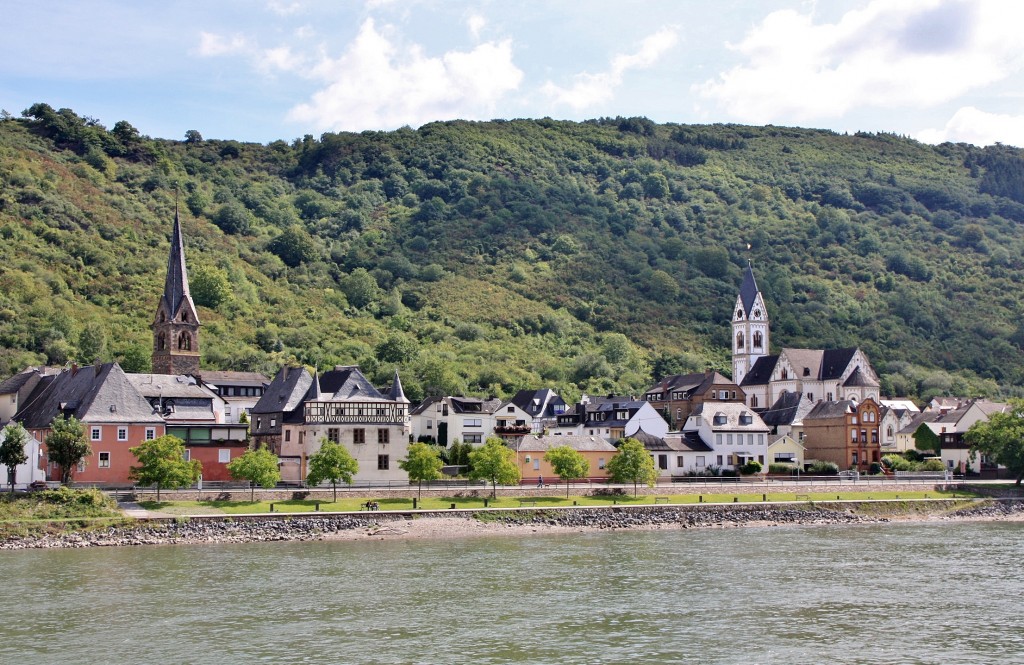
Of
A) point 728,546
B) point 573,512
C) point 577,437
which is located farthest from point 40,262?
point 728,546

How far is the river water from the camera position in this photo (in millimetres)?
37500

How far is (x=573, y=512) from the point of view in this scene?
74562mm

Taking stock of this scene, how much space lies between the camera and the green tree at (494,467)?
3095 inches

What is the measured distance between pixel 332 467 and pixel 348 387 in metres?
11.1

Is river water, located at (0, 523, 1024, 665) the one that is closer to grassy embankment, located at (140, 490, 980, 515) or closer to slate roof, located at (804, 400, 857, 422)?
grassy embankment, located at (140, 490, 980, 515)

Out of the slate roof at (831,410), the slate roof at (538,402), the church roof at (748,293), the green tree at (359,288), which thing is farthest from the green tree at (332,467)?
the green tree at (359,288)

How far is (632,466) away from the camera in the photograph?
83.6 m

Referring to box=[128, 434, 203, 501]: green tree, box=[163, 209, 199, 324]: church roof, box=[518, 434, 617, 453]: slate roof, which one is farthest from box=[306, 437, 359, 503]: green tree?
box=[163, 209, 199, 324]: church roof

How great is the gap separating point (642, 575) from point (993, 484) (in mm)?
51597

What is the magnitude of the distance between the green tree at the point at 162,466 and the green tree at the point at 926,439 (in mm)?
72007

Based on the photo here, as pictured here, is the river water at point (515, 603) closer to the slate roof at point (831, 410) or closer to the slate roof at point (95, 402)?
the slate roof at point (95, 402)

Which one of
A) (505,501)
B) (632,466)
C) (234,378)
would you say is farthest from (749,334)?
(505,501)

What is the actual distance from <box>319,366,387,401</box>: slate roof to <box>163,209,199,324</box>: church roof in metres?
21.7

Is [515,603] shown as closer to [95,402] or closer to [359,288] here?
[95,402]
